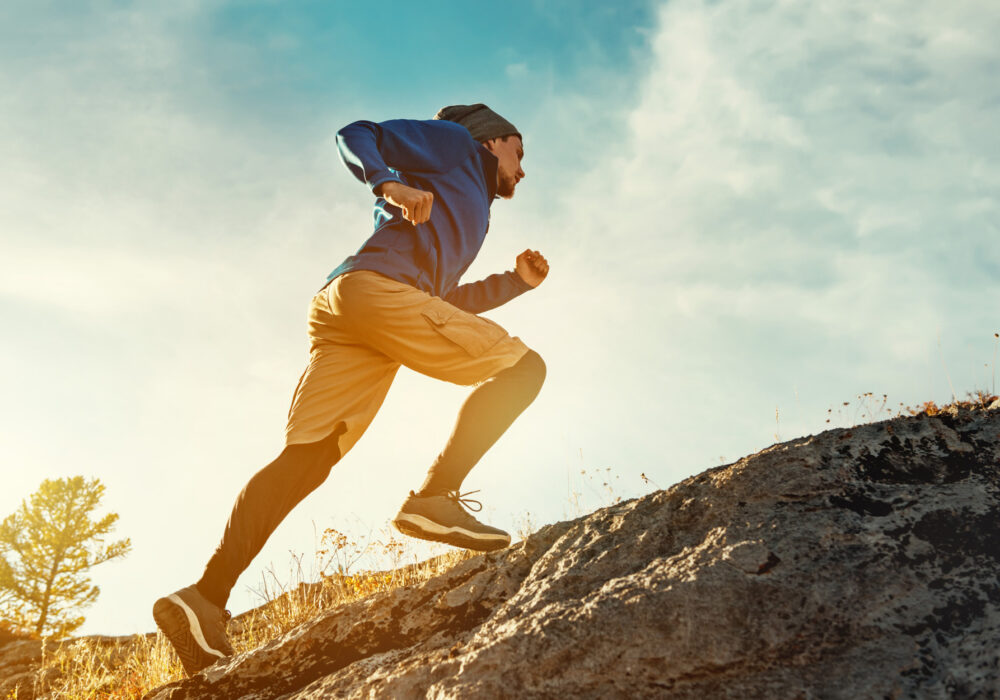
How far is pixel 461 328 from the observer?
8.63ft

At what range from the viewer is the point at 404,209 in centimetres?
262

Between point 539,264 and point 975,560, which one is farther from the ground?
point 539,264

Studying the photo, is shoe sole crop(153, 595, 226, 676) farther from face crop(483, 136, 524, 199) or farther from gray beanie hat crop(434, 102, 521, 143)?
gray beanie hat crop(434, 102, 521, 143)

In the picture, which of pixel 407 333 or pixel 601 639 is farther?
pixel 407 333

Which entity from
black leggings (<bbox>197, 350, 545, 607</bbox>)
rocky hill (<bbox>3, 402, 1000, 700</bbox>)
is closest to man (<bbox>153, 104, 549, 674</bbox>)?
black leggings (<bbox>197, 350, 545, 607</bbox>)

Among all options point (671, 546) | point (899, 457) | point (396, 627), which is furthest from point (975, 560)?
point (396, 627)

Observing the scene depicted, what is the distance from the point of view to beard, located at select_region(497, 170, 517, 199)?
336 centimetres

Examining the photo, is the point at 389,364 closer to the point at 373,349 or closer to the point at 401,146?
the point at 373,349

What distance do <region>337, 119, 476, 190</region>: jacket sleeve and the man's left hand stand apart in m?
0.52

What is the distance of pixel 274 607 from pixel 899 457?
3753mm

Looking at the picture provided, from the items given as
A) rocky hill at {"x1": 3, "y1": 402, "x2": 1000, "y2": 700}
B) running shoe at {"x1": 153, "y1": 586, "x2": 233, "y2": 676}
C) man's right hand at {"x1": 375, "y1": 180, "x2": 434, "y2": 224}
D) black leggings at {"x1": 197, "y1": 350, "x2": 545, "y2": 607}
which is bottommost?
rocky hill at {"x1": 3, "y1": 402, "x2": 1000, "y2": 700}

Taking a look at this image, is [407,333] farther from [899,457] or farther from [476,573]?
[899,457]

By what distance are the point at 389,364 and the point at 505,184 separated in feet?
3.51

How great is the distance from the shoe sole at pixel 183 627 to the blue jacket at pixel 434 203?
1.30 metres
